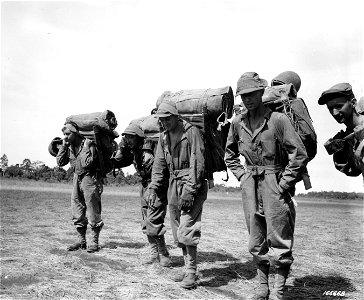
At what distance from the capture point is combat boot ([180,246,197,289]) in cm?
595

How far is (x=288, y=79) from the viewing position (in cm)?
605

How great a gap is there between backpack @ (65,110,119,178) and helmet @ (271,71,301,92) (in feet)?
12.9

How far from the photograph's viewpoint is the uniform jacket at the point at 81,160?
862 centimetres

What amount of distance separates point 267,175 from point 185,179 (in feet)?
4.72

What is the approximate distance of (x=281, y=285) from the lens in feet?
16.8

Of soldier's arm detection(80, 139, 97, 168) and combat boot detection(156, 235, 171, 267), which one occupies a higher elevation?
soldier's arm detection(80, 139, 97, 168)

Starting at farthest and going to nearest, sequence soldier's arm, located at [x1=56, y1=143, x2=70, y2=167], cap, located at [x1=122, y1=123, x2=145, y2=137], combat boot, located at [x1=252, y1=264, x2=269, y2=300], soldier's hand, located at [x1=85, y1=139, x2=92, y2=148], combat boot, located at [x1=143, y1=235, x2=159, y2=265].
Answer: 1. soldier's arm, located at [x1=56, y1=143, x2=70, y2=167]
2. soldier's hand, located at [x1=85, y1=139, x2=92, y2=148]
3. cap, located at [x1=122, y1=123, x2=145, y2=137]
4. combat boot, located at [x1=143, y1=235, x2=159, y2=265]
5. combat boot, located at [x1=252, y1=264, x2=269, y2=300]

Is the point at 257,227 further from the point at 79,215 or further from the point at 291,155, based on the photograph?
the point at 79,215

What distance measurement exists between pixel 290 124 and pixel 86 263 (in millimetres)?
4579

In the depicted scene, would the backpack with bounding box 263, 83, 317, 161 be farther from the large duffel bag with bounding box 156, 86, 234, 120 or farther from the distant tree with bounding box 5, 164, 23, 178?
the distant tree with bounding box 5, 164, 23, 178

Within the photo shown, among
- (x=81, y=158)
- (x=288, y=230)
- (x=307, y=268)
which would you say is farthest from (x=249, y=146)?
(x=81, y=158)

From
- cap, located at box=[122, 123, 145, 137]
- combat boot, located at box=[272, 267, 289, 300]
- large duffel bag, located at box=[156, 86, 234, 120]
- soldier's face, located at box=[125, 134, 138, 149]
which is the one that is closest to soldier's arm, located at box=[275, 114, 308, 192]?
combat boot, located at box=[272, 267, 289, 300]

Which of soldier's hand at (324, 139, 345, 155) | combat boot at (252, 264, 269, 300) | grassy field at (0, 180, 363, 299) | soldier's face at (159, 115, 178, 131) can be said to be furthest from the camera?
soldier's face at (159, 115, 178, 131)

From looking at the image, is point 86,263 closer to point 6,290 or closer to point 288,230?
point 6,290
